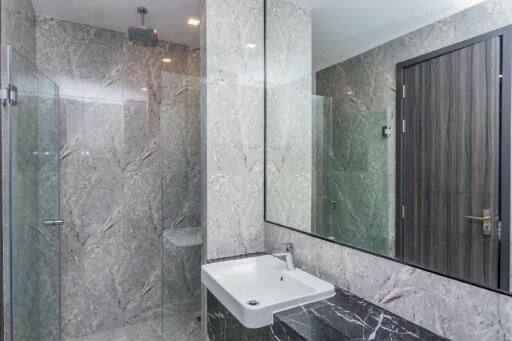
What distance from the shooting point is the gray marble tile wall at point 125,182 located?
2475 mm

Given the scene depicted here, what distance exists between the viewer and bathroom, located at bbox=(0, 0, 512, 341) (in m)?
1.03

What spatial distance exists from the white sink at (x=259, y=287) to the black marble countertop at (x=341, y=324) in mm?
41

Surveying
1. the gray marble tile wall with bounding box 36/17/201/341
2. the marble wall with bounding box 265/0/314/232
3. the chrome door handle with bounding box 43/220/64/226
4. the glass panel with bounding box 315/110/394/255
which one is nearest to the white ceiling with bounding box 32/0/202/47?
the gray marble tile wall with bounding box 36/17/201/341

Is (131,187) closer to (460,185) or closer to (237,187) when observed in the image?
(237,187)

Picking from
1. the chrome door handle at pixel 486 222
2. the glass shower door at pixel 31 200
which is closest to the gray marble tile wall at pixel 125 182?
the glass shower door at pixel 31 200

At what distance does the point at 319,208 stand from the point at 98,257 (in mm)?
1963

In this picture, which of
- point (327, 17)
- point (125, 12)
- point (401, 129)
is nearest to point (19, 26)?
point (125, 12)

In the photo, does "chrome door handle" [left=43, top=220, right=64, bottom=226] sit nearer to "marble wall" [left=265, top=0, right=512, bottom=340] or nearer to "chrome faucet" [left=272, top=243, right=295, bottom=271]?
"chrome faucet" [left=272, top=243, right=295, bottom=271]

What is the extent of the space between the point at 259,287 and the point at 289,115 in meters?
1.03

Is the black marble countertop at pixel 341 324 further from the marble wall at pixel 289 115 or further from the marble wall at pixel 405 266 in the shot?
the marble wall at pixel 289 115

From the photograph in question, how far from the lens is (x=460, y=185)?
1042 millimetres

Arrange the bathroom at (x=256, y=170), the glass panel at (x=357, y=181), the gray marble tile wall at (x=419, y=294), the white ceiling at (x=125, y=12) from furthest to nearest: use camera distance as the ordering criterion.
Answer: the white ceiling at (x=125, y=12)
the glass panel at (x=357, y=181)
the bathroom at (x=256, y=170)
the gray marble tile wall at (x=419, y=294)

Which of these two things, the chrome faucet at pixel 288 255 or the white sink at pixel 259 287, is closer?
the white sink at pixel 259 287

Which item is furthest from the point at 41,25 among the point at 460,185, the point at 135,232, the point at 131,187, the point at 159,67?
the point at 460,185
